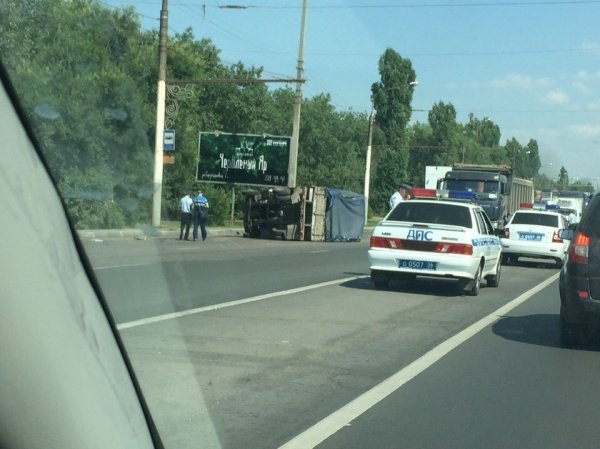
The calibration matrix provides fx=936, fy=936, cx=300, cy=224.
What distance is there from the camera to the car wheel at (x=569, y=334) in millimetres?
10312

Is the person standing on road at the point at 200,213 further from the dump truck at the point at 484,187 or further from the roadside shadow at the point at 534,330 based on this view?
the roadside shadow at the point at 534,330

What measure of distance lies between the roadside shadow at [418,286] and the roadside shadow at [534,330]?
115 inches

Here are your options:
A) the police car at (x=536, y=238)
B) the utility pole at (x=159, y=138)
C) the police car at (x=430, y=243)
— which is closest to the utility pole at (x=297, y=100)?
the police car at (x=536, y=238)

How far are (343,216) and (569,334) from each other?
86.6ft

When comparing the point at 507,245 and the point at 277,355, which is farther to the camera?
the point at 507,245

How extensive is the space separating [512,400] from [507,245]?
18942 millimetres

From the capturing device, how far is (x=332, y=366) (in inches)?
336

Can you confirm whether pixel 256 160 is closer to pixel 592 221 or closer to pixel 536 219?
pixel 536 219

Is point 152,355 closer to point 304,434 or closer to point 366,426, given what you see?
point 304,434

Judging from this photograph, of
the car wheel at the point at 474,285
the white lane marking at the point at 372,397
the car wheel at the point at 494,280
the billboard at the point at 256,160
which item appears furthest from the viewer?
the billboard at the point at 256,160

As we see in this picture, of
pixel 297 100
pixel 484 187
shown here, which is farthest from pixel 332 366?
pixel 484 187

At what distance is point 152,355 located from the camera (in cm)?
615

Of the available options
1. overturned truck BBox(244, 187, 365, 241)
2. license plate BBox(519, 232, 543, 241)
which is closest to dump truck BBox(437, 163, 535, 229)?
overturned truck BBox(244, 187, 365, 241)

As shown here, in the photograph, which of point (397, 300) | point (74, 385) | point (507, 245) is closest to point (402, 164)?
point (507, 245)
